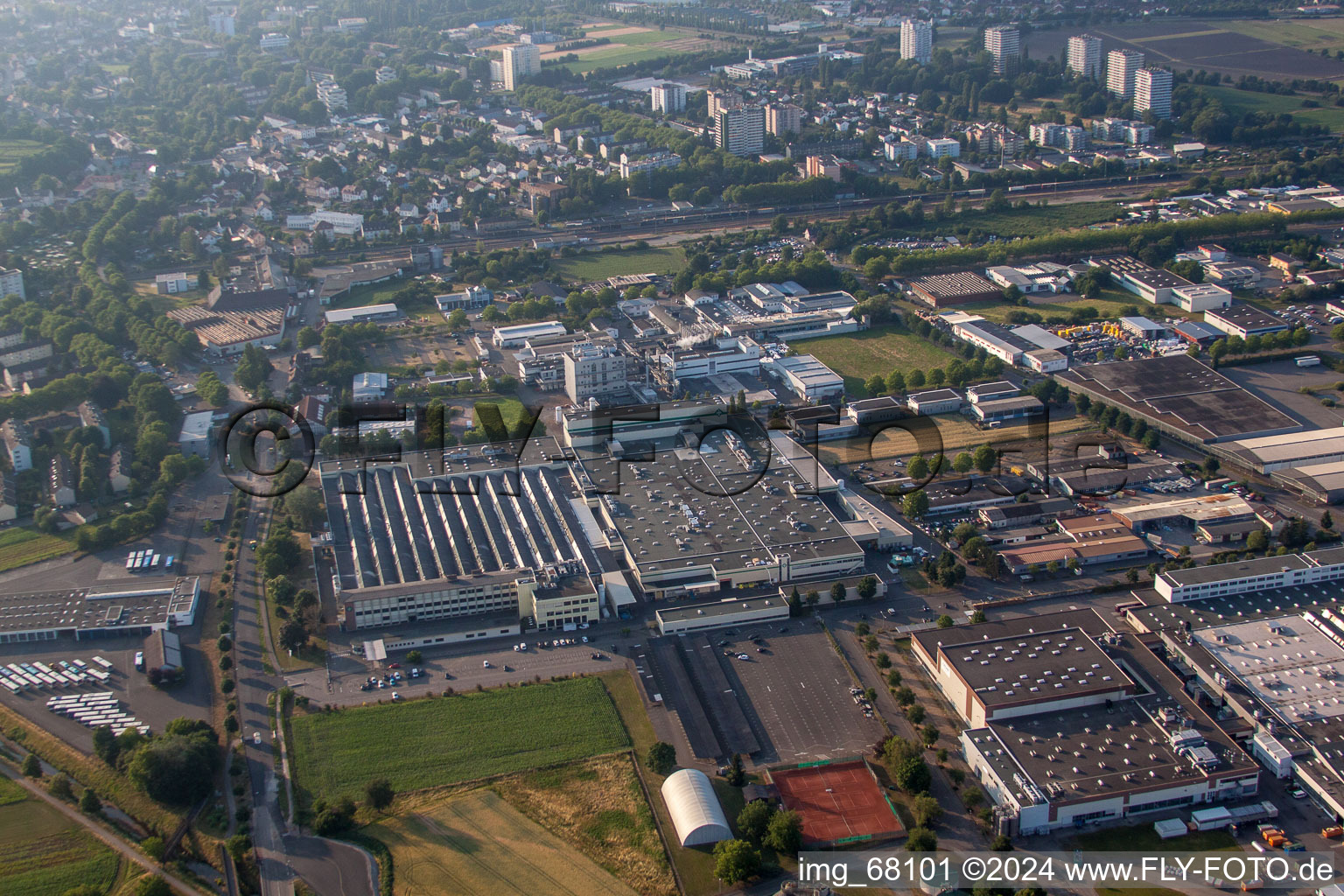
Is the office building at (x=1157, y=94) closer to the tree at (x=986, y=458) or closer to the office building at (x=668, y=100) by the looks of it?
the office building at (x=668, y=100)

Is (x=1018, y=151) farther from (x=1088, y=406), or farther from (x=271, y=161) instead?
(x=271, y=161)

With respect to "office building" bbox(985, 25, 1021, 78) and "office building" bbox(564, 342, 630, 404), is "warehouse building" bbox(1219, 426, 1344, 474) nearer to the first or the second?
"office building" bbox(564, 342, 630, 404)

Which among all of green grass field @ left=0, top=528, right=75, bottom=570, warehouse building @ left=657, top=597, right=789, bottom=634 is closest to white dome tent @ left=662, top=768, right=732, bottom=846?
warehouse building @ left=657, top=597, right=789, bottom=634

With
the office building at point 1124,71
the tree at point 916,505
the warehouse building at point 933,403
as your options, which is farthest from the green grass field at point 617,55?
the tree at point 916,505

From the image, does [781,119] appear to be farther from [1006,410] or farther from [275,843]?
[275,843]

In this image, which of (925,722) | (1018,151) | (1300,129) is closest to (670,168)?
(1018,151)
